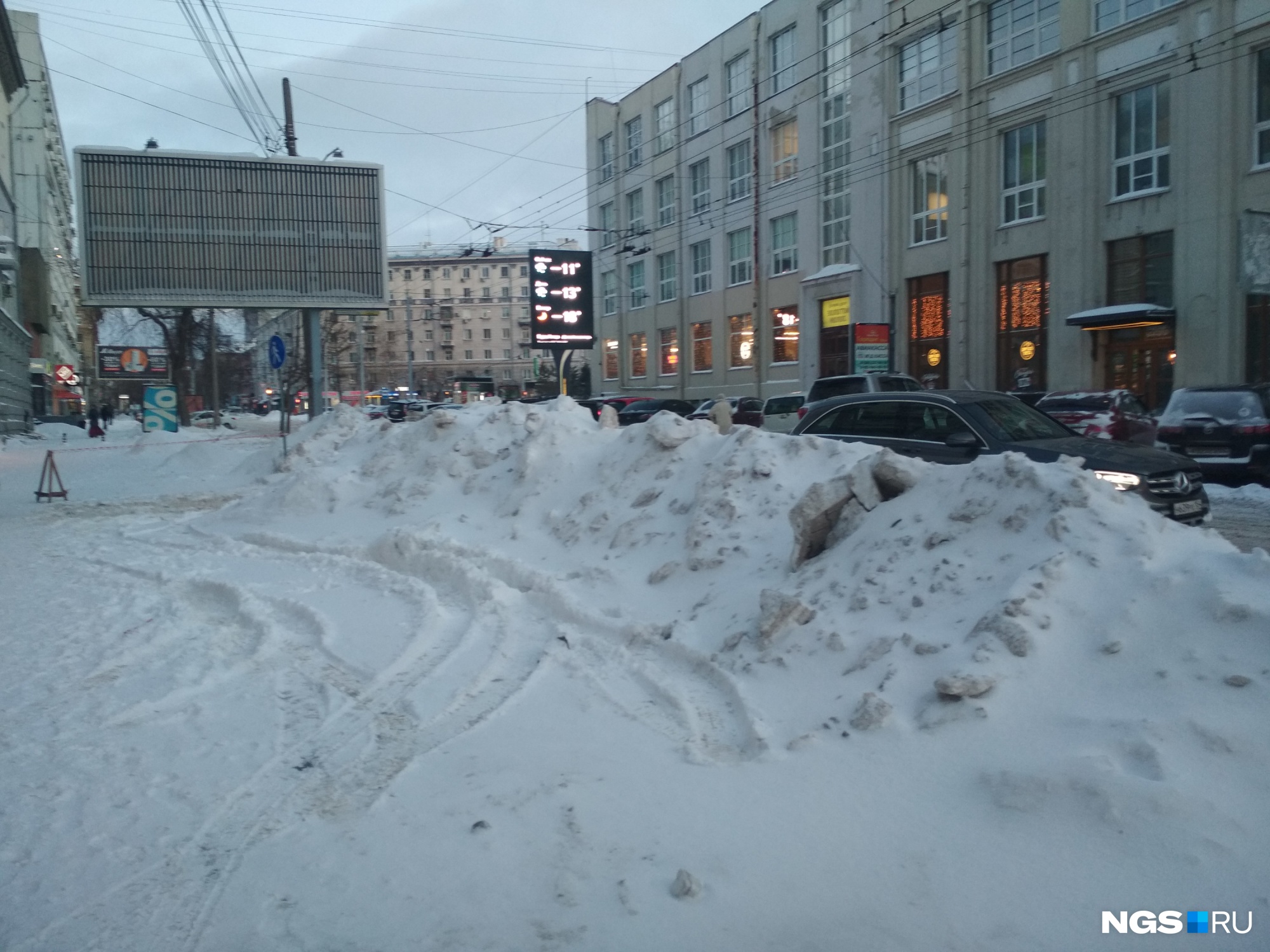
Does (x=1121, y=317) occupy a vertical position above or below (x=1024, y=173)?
below

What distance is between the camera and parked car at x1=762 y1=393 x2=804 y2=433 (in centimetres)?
2595

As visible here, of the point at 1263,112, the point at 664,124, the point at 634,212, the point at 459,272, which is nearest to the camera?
the point at 1263,112

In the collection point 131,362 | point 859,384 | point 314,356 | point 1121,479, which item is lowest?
point 1121,479

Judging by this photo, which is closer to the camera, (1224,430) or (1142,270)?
(1224,430)

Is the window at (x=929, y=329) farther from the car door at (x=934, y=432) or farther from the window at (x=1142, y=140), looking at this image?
the car door at (x=934, y=432)

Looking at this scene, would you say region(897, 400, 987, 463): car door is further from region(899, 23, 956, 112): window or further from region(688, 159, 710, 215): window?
A: region(688, 159, 710, 215): window

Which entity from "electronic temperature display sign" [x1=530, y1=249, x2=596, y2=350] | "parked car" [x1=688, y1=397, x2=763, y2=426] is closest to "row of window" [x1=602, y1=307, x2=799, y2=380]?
"parked car" [x1=688, y1=397, x2=763, y2=426]

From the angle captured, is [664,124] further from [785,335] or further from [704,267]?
[785,335]

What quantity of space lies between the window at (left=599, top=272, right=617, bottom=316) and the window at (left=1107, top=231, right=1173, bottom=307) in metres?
29.4

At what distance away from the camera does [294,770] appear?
15.2 feet

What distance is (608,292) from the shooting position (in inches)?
2041

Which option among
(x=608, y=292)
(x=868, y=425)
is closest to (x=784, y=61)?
(x=608, y=292)

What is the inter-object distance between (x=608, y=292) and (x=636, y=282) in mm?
2766

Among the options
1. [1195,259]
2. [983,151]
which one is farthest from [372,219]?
[1195,259]
